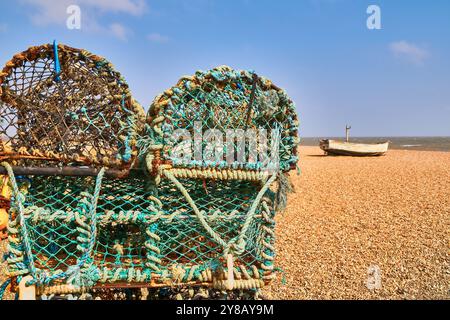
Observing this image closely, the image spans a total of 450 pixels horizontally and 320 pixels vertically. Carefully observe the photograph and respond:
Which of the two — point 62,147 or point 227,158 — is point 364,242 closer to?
point 227,158

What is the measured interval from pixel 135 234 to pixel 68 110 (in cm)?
94

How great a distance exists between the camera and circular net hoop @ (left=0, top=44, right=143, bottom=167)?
237 centimetres

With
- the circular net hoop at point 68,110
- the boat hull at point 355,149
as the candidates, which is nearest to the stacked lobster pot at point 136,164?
the circular net hoop at point 68,110

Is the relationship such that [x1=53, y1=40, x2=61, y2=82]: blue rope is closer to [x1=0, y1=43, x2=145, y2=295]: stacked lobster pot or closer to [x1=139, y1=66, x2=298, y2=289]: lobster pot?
[x1=0, y1=43, x2=145, y2=295]: stacked lobster pot

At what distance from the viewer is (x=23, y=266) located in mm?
2352

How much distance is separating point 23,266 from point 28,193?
0.43m

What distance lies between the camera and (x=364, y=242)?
6.53 metres

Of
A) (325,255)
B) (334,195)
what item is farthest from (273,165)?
(334,195)

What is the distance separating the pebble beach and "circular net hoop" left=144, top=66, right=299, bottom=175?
104 centimetres

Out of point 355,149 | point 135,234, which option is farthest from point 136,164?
point 355,149

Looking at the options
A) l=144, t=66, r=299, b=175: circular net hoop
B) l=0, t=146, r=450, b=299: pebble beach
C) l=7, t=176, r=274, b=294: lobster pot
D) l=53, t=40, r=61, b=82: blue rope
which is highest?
l=53, t=40, r=61, b=82: blue rope

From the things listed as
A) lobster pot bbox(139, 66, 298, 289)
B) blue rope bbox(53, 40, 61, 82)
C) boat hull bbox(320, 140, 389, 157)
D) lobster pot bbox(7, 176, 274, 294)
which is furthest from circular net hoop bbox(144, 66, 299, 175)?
boat hull bbox(320, 140, 389, 157)
